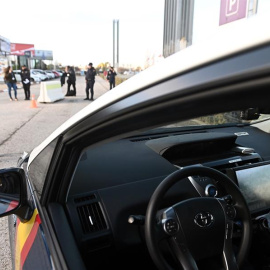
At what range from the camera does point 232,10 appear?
8055mm

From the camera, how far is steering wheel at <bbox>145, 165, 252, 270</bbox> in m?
1.43

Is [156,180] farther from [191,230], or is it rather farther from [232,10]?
[232,10]

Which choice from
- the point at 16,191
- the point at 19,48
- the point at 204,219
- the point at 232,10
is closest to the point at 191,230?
the point at 204,219

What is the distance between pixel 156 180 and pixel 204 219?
52cm

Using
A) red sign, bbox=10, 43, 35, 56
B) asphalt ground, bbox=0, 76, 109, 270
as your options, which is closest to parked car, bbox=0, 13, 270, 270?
asphalt ground, bbox=0, 76, 109, 270

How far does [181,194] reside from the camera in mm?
1945

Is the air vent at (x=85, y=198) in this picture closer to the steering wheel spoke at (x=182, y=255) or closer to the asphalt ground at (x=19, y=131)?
the steering wheel spoke at (x=182, y=255)

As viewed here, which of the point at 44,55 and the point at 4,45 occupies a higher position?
the point at 4,45

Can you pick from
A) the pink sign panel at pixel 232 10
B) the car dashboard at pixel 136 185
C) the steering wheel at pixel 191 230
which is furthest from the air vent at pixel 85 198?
the pink sign panel at pixel 232 10

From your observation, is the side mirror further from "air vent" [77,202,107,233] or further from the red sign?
the red sign

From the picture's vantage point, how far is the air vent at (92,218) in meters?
1.67

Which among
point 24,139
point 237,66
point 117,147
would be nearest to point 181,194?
point 117,147

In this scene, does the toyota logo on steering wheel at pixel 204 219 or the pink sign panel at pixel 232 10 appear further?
the pink sign panel at pixel 232 10

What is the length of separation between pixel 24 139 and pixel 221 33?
7.76m
